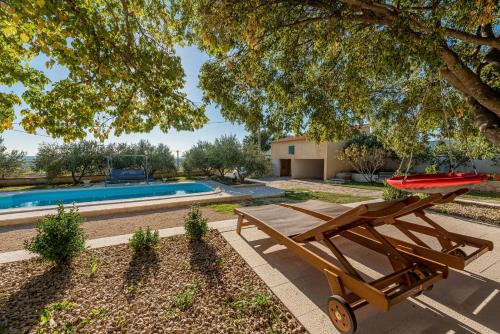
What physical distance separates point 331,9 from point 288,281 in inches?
203

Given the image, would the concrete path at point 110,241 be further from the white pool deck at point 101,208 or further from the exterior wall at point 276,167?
the exterior wall at point 276,167

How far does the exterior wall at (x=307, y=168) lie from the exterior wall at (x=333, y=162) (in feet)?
10.0

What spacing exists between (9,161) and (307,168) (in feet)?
82.5

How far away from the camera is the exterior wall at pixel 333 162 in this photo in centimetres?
1944

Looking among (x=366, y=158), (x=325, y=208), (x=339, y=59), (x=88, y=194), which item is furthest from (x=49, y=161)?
(x=366, y=158)

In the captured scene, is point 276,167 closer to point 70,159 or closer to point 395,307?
point 70,159

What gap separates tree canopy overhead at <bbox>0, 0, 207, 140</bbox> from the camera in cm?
337

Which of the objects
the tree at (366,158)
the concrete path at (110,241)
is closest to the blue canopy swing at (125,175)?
the concrete path at (110,241)

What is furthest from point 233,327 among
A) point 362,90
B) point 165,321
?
point 362,90

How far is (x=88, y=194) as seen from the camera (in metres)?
14.3

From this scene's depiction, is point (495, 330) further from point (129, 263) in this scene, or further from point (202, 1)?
point (202, 1)

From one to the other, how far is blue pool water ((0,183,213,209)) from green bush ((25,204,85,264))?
980 centimetres

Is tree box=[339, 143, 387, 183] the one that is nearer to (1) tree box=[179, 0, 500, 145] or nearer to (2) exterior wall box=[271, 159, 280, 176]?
(1) tree box=[179, 0, 500, 145]

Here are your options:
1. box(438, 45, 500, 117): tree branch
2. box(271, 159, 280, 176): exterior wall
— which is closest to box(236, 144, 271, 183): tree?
box(271, 159, 280, 176): exterior wall
